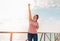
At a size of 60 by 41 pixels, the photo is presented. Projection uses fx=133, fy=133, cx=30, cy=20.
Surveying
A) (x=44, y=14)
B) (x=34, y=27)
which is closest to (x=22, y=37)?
(x=34, y=27)

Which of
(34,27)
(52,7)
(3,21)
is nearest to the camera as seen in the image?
(34,27)

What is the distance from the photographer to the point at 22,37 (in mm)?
3346

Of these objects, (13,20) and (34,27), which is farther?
(13,20)

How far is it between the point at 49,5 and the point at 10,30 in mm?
1189

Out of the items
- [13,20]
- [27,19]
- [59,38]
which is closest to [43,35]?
[59,38]

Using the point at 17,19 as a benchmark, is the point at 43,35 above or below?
below

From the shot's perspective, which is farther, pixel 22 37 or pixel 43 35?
pixel 43 35

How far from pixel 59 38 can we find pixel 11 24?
1.32m

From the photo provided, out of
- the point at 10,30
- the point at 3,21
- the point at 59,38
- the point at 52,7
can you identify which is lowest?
the point at 59,38

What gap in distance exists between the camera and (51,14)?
3.46m

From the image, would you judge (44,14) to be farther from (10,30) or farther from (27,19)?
(10,30)

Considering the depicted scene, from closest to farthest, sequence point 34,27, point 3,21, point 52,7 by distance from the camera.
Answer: point 34,27 → point 3,21 → point 52,7

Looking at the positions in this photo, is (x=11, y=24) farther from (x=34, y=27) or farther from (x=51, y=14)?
(x=51, y=14)

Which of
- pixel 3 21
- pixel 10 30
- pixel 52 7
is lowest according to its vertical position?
pixel 10 30
